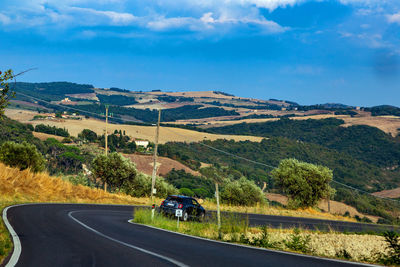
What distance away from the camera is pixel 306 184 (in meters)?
44.8

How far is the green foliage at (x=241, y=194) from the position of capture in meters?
48.4

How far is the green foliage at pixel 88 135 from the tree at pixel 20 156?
71833mm

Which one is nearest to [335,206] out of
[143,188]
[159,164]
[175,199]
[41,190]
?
[159,164]

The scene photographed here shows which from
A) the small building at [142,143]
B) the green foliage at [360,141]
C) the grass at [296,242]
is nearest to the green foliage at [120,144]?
the small building at [142,143]

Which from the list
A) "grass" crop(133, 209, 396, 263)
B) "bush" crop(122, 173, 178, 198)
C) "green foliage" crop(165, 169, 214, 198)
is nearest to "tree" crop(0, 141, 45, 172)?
"bush" crop(122, 173, 178, 198)

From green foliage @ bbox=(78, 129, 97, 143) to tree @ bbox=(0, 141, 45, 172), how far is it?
7183cm

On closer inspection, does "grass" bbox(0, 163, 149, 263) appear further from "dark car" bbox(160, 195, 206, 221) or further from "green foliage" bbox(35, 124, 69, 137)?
"green foliage" bbox(35, 124, 69, 137)

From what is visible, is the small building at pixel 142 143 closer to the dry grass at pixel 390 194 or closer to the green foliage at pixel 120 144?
the green foliage at pixel 120 144

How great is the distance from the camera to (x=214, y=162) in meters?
116

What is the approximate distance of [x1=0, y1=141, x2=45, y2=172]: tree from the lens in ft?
149

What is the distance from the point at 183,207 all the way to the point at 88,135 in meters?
103

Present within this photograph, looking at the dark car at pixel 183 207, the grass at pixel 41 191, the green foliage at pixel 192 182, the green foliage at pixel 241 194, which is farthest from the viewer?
the green foliage at pixel 192 182

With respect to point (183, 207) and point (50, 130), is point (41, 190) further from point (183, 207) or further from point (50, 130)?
point (50, 130)

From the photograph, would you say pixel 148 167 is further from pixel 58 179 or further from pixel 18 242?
pixel 18 242
